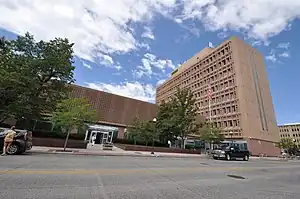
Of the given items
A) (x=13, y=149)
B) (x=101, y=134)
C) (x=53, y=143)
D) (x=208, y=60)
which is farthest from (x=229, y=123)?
(x=13, y=149)

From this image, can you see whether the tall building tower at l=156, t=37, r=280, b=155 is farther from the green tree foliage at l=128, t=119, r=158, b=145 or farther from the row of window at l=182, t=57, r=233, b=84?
the green tree foliage at l=128, t=119, r=158, b=145

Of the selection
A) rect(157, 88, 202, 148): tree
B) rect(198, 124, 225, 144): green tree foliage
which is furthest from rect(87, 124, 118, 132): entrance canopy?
rect(198, 124, 225, 144): green tree foliage

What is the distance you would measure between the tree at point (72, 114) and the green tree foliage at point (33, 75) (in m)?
1.60

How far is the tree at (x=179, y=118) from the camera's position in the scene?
111ft

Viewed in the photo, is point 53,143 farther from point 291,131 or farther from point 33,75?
point 291,131

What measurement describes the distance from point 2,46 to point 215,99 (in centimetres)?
6048

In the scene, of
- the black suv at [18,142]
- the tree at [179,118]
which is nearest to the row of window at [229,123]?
the tree at [179,118]

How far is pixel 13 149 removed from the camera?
14305 millimetres

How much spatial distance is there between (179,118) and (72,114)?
57.0 feet

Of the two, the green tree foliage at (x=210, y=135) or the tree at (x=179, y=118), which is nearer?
the tree at (x=179, y=118)

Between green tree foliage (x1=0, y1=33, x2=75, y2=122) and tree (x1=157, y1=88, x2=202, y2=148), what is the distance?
51.7ft

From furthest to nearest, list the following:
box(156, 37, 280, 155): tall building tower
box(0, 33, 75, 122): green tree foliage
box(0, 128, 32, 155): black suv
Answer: box(156, 37, 280, 155): tall building tower < box(0, 33, 75, 122): green tree foliage < box(0, 128, 32, 155): black suv

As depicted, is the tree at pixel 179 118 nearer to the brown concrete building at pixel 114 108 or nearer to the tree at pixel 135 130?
the tree at pixel 135 130

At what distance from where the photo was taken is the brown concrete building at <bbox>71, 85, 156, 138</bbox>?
41.3 meters
